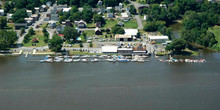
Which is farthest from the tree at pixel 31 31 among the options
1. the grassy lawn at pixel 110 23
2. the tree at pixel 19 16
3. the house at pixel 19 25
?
the grassy lawn at pixel 110 23

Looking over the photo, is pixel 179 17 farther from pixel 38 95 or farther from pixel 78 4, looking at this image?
pixel 38 95

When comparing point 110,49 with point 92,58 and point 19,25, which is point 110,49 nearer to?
point 92,58

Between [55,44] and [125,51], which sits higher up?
[55,44]

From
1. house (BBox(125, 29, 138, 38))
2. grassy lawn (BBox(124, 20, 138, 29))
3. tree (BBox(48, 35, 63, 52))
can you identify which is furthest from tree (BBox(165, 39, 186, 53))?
tree (BBox(48, 35, 63, 52))

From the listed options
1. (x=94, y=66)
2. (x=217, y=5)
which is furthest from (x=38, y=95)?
(x=217, y=5)

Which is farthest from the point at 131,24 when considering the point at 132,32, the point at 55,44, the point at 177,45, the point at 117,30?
the point at 55,44

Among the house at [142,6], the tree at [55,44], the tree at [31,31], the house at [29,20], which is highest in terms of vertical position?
the house at [142,6]

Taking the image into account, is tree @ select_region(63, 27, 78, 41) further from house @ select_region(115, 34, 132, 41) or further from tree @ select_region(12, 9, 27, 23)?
tree @ select_region(12, 9, 27, 23)

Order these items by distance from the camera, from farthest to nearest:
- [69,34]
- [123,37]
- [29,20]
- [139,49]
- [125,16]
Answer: [125,16] < [29,20] < [123,37] < [69,34] < [139,49]

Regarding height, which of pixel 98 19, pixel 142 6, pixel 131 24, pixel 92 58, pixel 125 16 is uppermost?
pixel 142 6

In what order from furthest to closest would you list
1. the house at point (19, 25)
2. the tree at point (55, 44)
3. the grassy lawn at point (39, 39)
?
the house at point (19, 25), the grassy lawn at point (39, 39), the tree at point (55, 44)

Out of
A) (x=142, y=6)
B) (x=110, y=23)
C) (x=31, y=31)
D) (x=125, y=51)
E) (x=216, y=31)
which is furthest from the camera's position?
(x=142, y=6)

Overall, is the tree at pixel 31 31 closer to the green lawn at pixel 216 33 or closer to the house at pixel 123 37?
the house at pixel 123 37
